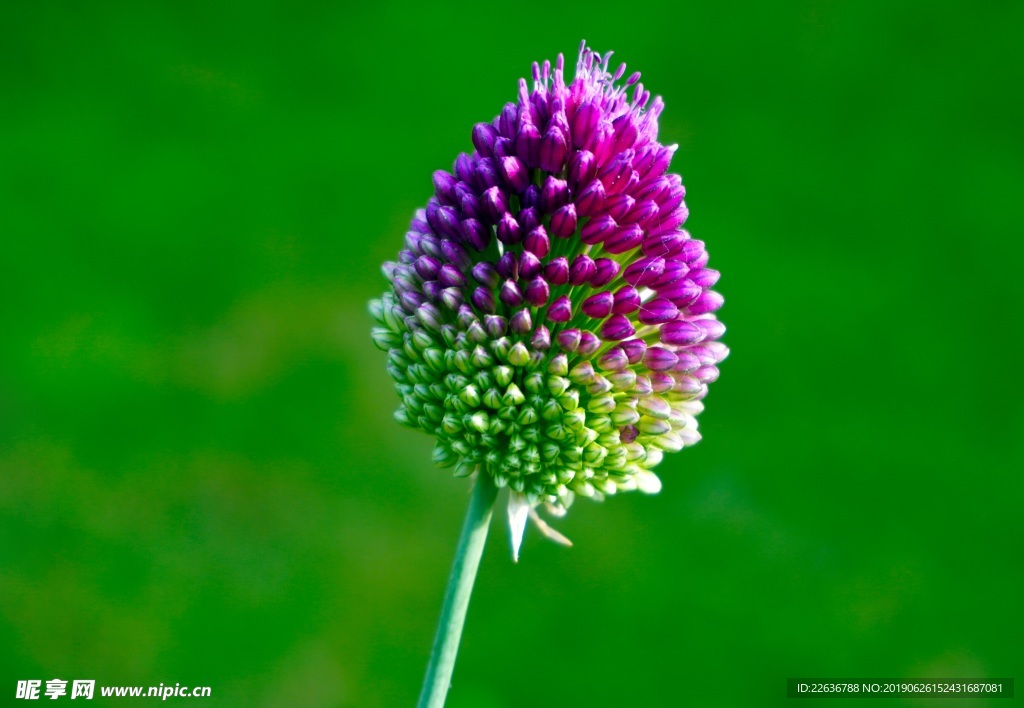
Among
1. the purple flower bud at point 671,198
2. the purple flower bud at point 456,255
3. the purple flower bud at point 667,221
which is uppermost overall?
the purple flower bud at point 671,198

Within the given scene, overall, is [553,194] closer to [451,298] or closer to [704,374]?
[451,298]

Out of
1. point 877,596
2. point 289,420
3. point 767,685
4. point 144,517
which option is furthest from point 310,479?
point 877,596

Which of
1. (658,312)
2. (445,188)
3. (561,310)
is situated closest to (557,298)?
(561,310)

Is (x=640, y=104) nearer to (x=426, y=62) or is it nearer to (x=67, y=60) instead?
(x=426, y=62)

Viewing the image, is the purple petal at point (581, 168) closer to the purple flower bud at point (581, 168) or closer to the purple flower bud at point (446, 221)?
the purple flower bud at point (581, 168)

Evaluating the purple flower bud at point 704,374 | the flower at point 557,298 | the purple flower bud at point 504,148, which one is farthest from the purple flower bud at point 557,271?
the purple flower bud at point 704,374

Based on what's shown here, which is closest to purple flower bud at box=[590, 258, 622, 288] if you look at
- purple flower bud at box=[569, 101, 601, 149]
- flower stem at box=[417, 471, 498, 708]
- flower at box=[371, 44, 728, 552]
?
flower at box=[371, 44, 728, 552]
